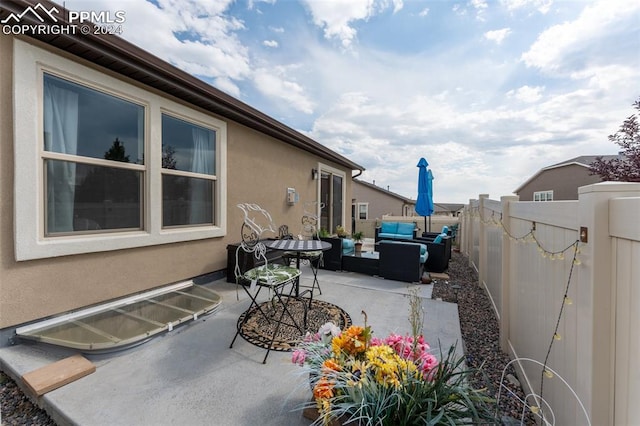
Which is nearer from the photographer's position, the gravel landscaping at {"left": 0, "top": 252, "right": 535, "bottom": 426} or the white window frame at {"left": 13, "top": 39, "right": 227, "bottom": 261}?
the gravel landscaping at {"left": 0, "top": 252, "right": 535, "bottom": 426}

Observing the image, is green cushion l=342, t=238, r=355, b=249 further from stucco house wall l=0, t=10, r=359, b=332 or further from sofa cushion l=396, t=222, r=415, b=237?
sofa cushion l=396, t=222, r=415, b=237

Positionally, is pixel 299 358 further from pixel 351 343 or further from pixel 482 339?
pixel 482 339

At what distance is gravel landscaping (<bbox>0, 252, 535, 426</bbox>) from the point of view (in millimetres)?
1946

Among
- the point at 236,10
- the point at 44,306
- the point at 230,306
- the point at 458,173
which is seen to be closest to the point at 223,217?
the point at 230,306

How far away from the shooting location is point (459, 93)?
6.46 m

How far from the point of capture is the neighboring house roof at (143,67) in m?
2.48

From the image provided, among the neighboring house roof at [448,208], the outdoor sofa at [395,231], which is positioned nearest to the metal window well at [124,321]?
the outdoor sofa at [395,231]

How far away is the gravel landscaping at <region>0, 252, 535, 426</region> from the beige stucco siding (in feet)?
2.36

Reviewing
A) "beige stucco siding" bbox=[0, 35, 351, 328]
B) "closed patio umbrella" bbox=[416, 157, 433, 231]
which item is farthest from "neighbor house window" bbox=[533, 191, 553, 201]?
"beige stucco siding" bbox=[0, 35, 351, 328]

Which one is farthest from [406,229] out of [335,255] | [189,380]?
[189,380]

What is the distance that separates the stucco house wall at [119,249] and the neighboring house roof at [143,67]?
0.33 feet

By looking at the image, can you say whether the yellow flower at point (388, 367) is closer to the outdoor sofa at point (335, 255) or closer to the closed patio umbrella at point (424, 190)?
the outdoor sofa at point (335, 255)

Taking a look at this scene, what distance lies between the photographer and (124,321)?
2930 millimetres

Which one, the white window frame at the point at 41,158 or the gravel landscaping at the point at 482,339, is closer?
the gravel landscaping at the point at 482,339
